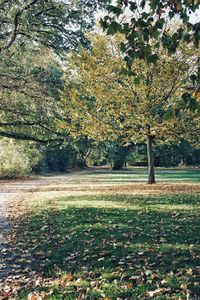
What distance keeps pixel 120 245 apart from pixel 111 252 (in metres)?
0.52

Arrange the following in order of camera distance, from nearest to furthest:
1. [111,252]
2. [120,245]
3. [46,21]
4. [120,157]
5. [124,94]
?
[111,252] < [120,245] < [46,21] < [124,94] < [120,157]

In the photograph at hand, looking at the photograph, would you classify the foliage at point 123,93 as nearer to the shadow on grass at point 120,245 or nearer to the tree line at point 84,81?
the tree line at point 84,81

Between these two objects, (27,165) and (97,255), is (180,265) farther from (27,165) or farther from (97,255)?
(27,165)

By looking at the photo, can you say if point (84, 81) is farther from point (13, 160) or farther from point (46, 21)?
point (13, 160)

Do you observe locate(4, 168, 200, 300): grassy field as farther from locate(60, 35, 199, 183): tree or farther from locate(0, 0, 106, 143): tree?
locate(60, 35, 199, 183): tree

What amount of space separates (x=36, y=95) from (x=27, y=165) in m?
20.6

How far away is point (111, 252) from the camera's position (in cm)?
712

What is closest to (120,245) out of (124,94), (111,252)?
(111,252)

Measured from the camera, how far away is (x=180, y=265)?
6180 millimetres

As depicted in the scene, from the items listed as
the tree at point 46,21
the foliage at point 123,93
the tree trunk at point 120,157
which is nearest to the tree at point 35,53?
the tree at point 46,21

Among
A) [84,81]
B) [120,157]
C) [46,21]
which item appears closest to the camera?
[46,21]

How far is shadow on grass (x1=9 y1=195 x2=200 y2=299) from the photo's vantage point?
18.5 ft

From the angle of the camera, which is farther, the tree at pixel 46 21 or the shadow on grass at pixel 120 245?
the tree at pixel 46 21

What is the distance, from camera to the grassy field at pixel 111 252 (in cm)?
529
